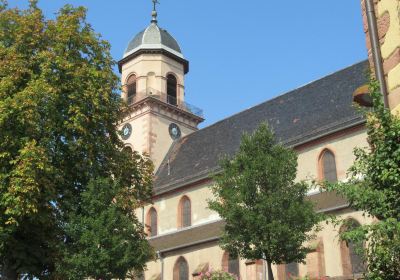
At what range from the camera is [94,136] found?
21328 mm

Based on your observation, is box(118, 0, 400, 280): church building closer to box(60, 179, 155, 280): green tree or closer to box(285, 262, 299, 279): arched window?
box(285, 262, 299, 279): arched window

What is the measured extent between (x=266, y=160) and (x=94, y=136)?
7.22 m

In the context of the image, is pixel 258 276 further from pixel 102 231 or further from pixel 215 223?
pixel 102 231

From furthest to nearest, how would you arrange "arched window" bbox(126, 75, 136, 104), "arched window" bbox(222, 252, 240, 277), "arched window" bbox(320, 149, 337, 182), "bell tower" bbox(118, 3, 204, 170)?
"arched window" bbox(126, 75, 136, 104), "bell tower" bbox(118, 3, 204, 170), "arched window" bbox(222, 252, 240, 277), "arched window" bbox(320, 149, 337, 182)

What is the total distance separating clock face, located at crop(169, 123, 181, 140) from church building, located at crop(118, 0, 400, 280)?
0.08 m

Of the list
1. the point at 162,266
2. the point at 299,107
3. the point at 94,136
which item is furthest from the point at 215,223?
the point at 94,136

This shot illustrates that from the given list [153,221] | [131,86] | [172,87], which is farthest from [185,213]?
[131,86]

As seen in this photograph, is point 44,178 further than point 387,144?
Yes

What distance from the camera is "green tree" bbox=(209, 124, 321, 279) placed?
16.7 m

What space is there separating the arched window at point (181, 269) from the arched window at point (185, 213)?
2577 millimetres

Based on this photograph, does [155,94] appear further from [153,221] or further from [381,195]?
[381,195]

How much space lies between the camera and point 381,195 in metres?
6.64

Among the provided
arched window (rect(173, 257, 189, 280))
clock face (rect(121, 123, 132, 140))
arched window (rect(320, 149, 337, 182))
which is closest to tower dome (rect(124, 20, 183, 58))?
clock face (rect(121, 123, 132, 140))

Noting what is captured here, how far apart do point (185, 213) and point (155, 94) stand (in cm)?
1098
